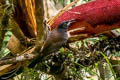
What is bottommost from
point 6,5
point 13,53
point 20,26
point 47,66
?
point 47,66

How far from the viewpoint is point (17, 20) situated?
0.70 m

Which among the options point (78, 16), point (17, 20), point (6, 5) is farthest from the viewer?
point (78, 16)

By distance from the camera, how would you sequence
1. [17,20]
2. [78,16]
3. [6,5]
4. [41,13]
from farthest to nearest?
[78,16] → [17,20] → [6,5] → [41,13]

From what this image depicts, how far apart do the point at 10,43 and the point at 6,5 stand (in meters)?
0.24

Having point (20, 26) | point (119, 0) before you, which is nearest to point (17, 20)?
point (20, 26)

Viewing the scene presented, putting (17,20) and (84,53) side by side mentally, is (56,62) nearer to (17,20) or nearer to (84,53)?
(84,53)

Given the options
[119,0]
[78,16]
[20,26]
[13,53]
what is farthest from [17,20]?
[119,0]

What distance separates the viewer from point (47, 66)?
2.87 feet

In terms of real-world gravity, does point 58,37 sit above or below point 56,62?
above

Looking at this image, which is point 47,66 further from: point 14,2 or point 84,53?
point 14,2

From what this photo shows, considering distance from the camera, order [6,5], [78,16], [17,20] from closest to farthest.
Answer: [6,5] → [17,20] → [78,16]

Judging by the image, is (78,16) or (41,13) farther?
(78,16)

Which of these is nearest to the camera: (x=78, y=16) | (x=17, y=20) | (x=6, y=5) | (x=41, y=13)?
(x=41, y=13)

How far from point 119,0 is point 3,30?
21.2 inches
